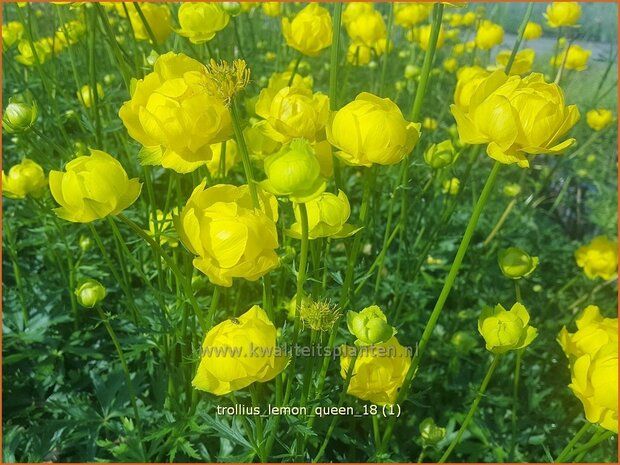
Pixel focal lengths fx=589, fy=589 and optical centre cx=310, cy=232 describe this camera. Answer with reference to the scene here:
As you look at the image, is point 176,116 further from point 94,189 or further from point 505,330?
point 505,330

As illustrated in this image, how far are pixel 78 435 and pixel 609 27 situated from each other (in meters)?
3.74

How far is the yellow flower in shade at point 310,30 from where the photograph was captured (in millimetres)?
1099

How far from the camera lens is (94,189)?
647 millimetres

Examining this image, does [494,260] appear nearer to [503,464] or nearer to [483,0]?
[503,464]

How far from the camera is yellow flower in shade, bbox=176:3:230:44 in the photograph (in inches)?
35.5

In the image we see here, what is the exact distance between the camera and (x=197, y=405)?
39.7 inches

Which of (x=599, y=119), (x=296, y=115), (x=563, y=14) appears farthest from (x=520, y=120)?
(x=599, y=119)

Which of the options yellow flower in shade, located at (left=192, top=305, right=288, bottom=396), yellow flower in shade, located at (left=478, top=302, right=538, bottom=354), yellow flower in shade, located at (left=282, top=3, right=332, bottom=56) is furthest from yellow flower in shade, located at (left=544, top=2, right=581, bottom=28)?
yellow flower in shade, located at (left=192, top=305, right=288, bottom=396)

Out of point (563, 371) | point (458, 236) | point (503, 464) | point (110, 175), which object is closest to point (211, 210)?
point (110, 175)

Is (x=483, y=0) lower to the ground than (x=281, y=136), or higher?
lower

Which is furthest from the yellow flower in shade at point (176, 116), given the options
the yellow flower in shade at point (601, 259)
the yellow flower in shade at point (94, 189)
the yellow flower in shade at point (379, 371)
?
the yellow flower in shade at point (601, 259)

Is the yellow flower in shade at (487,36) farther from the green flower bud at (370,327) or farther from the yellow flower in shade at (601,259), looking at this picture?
the green flower bud at (370,327)

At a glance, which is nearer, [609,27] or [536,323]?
[536,323]

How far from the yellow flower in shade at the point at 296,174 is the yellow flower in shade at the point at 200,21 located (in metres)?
0.40
